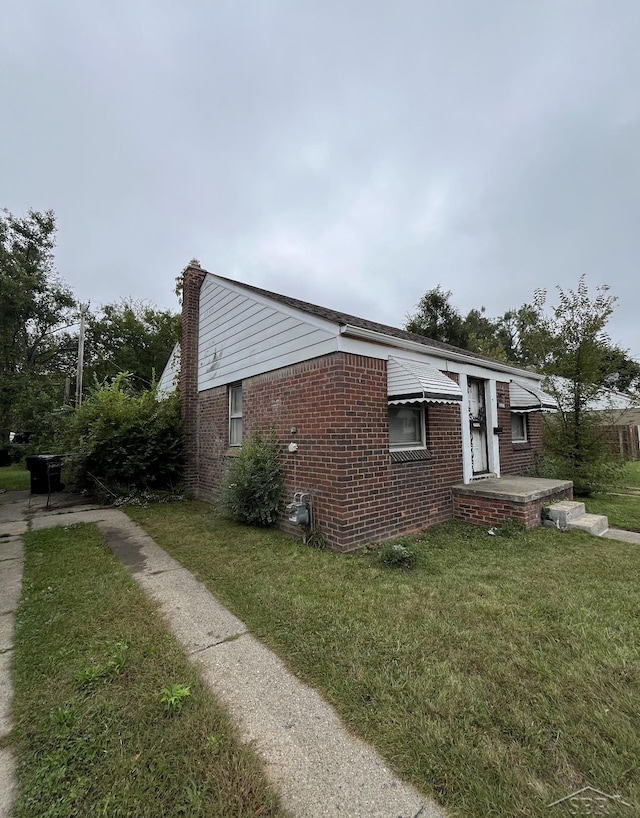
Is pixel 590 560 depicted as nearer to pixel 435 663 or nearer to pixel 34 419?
pixel 435 663

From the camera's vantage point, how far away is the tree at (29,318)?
51.5 ft

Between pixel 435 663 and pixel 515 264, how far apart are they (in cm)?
1751

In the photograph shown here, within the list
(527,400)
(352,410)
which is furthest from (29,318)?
(527,400)

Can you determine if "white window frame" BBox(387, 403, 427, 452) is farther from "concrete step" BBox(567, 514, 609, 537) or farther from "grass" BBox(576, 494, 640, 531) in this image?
"grass" BBox(576, 494, 640, 531)

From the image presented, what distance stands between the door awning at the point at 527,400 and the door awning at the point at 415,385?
3.78 metres

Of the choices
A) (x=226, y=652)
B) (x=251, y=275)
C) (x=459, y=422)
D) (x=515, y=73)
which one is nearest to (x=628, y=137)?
(x=515, y=73)

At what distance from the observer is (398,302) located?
25.1 metres

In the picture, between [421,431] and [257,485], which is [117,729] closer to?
[257,485]

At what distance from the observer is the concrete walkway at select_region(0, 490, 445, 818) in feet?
4.97

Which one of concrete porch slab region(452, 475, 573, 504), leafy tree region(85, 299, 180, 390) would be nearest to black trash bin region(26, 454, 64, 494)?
concrete porch slab region(452, 475, 573, 504)

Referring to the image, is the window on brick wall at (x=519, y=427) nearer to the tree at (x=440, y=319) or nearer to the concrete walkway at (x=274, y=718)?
the concrete walkway at (x=274, y=718)

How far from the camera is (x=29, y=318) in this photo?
1780 cm

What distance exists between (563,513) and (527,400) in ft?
11.1

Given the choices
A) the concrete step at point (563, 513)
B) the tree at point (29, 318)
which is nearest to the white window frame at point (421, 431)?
the concrete step at point (563, 513)
